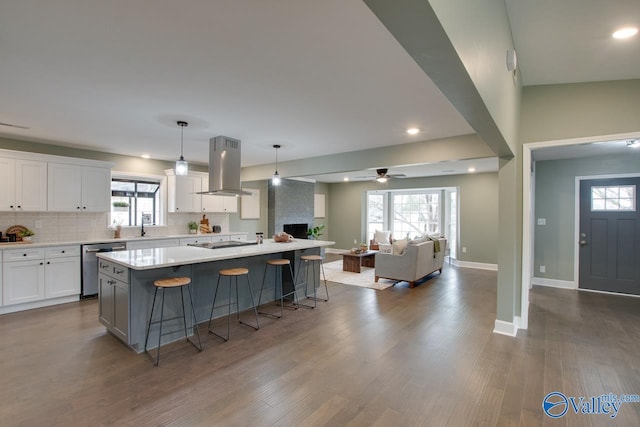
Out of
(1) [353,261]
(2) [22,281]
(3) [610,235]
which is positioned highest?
(3) [610,235]

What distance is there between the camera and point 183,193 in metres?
6.12

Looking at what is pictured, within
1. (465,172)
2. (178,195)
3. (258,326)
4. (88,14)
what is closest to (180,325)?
(258,326)

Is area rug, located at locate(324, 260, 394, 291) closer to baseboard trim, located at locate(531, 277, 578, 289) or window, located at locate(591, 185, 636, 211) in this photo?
baseboard trim, located at locate(531, 277, 578, 289)

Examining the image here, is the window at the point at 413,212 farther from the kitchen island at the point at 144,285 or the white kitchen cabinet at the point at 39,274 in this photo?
the white kitchen cabinet at the point at 39,274

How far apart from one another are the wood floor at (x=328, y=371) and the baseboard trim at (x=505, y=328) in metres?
0.10

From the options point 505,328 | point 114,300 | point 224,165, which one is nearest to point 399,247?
point 505,328

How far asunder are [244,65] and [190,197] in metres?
4.50

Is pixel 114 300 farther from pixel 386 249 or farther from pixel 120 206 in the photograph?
pixel 386 249

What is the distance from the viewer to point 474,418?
81.5 inches

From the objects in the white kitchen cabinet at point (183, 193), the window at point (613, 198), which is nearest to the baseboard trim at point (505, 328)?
the window at point (613, 198)

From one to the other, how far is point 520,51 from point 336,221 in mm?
7919

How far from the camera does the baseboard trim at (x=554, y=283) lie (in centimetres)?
569

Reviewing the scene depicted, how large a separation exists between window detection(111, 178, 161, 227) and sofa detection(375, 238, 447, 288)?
4.62m

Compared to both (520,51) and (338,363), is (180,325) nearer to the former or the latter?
(338,363)
